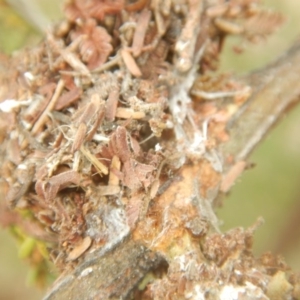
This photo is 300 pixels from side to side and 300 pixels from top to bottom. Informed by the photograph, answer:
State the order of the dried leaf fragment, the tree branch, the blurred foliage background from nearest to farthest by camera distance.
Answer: the tree branch, the dried leaf fragment, the blurred foliage background

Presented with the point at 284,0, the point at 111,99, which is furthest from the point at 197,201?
the point at 284,0

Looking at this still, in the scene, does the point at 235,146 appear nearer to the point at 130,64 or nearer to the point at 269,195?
the point at 130,64

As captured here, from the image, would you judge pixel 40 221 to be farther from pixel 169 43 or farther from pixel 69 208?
pixel 169 43

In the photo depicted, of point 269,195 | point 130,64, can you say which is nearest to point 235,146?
point 130,64

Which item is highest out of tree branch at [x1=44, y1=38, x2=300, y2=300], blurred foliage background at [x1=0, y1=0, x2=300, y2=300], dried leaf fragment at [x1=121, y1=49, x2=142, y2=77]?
dried leaf fragment at [x1=121, y1=49, x2=142, y2=77]

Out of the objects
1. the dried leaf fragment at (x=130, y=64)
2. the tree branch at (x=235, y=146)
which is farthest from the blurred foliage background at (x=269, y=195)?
the dried leaf fragment at (x=130, y=64)

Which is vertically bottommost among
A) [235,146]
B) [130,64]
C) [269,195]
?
[269,195]

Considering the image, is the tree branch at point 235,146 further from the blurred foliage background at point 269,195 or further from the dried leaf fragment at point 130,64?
the blurred foliage background at point 269,195

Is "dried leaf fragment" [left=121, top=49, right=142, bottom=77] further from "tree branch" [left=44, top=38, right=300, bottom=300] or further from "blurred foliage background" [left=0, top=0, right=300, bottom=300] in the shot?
"blurred foliage background" [left=0, top=0, right=300, bottom=300]

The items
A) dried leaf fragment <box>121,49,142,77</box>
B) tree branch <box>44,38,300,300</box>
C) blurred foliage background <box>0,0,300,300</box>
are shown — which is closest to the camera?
→ tree branch <box>44,38,300,300</box>

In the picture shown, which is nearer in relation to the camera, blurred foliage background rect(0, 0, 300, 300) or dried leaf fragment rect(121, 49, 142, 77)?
dried leaf fragment rect(121, 49, 142, 77)

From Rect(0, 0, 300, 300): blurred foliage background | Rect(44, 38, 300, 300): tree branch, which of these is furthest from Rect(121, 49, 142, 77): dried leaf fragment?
Rect(0, 0, 300, 300): blurred foliage background
